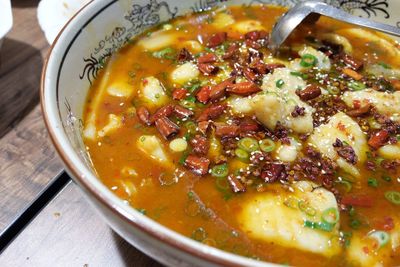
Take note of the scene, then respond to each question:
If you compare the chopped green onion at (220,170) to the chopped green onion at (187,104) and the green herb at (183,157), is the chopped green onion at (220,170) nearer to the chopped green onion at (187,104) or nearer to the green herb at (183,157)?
the green herb at (183,157)

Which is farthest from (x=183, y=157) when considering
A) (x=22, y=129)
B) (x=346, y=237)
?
(x=22, y=129)

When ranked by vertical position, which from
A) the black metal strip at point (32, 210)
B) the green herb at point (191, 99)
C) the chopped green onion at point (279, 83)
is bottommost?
the black metal strip at point (32, 210)

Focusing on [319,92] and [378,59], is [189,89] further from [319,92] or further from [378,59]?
[378,59]

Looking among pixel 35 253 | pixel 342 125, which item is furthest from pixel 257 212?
pixel 35 253

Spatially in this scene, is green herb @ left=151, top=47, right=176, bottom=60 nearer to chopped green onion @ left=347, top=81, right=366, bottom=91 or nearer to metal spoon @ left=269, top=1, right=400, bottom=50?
metal spoon @ left=269, top=1, right=400, bottom=50

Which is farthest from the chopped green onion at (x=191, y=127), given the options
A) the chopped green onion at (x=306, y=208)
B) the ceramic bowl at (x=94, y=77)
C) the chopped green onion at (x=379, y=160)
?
the chopped green onion at (x=379, y=160)
